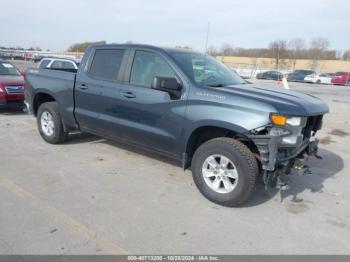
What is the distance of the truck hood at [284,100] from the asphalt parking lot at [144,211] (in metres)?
1.22

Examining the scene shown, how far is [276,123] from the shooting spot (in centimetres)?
387

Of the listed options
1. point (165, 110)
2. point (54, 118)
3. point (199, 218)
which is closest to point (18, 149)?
point (54, 118)

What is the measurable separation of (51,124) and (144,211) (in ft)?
11.2

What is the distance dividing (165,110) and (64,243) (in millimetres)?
2156

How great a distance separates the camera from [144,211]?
4.01 m

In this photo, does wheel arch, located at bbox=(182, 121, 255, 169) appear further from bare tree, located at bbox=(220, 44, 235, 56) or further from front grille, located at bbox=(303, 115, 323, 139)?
bare tree, located at bbox=(220, 44, 235, 56)

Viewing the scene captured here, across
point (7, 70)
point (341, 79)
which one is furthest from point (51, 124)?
point (341, 79)

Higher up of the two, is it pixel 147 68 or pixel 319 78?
pixel 147 68

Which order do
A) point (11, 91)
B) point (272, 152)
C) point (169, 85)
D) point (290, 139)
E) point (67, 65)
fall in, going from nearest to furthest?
point (272, 152) < point (290, 139) < point (169, 85) < point (11, 91) < point (67, 65)

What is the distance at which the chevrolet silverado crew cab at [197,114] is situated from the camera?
13.1 ft

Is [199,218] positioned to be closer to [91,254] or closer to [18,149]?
[91,254]

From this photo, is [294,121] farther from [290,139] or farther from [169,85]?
[169,85]

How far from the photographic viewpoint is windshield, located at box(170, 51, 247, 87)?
186 inches

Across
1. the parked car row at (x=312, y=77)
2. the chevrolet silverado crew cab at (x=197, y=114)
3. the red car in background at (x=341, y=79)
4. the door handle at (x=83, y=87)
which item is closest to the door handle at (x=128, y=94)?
the chevrolet silverado crew cab at (x=197, y=114)
